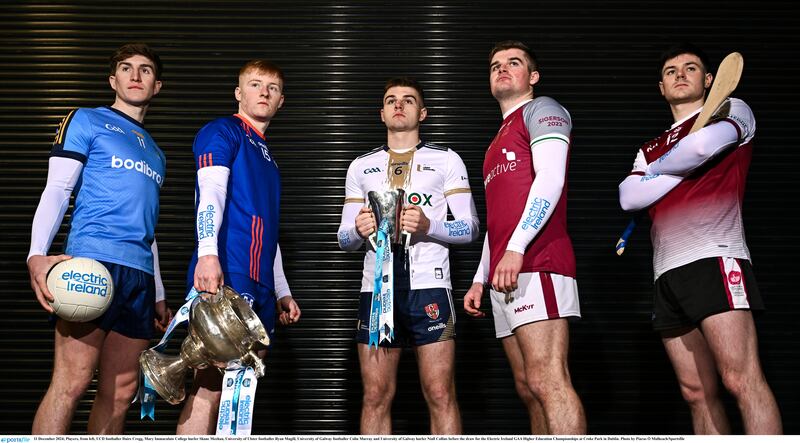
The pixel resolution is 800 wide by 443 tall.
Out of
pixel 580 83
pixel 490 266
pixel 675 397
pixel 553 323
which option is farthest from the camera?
pixel 580 83

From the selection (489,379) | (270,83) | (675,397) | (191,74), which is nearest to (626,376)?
(675,397)

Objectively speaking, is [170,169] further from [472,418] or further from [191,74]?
[472,418]

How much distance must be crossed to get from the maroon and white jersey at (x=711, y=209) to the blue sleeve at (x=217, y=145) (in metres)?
1.63

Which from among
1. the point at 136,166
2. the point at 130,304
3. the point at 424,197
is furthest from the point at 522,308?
the point at 136,166

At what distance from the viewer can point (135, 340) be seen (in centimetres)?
303

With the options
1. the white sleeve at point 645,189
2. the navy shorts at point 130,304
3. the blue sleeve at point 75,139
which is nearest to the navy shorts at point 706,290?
the white sleeve at point 645,189

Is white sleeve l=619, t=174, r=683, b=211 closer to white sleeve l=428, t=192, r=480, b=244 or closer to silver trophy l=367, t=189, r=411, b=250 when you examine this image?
white sleeve l=428, t=192, r=480, b=244

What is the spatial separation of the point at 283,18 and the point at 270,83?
1819 millimetres

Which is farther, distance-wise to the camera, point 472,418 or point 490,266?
point 472,418

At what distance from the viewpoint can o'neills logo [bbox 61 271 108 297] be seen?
2.70m

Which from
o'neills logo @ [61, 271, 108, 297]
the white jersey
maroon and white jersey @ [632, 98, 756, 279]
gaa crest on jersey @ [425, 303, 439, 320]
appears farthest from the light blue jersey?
maroon and white jersey @ [632, 98, 756, 279]

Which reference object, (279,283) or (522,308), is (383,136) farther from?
(522,308)

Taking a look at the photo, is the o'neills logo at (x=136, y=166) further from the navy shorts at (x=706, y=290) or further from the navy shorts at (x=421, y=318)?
the navy shorts at (x=706, y=290)

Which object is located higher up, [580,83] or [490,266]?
[580,83]
